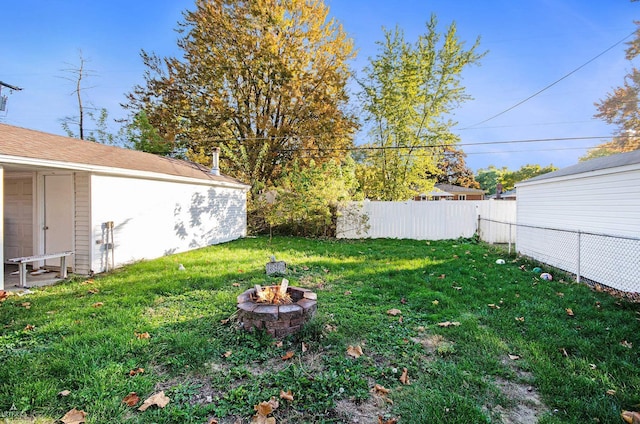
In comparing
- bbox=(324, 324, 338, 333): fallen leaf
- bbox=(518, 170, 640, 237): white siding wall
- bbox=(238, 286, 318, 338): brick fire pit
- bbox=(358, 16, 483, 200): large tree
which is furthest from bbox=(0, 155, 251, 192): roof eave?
bbox=(518, 170, 640, 237): white siding wall

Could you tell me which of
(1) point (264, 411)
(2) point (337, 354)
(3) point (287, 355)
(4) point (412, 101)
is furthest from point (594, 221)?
(4) point (412, 101)

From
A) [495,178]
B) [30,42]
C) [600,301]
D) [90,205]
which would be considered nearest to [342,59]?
[30,42]

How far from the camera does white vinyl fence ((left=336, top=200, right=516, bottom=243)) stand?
36.1 feet

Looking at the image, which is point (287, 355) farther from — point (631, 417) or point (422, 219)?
point (422, 219)

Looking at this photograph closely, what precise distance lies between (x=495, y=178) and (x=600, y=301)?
37207 mm

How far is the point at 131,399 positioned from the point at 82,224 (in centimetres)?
537

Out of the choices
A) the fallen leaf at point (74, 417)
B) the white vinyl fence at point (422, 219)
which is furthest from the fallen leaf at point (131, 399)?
the white vinyl fence at point (422, 219)

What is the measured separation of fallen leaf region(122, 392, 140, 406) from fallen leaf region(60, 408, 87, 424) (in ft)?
0.76

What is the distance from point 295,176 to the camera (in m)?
10.7

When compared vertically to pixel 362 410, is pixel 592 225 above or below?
above

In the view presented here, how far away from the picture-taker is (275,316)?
3180mm

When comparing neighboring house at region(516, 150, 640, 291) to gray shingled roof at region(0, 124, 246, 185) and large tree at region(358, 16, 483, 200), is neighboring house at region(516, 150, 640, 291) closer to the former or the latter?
large tree at region(358, 16, 483, 200)

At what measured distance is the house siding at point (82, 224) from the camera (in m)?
6.01

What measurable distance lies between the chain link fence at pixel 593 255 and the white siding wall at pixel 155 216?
29.8 feet
